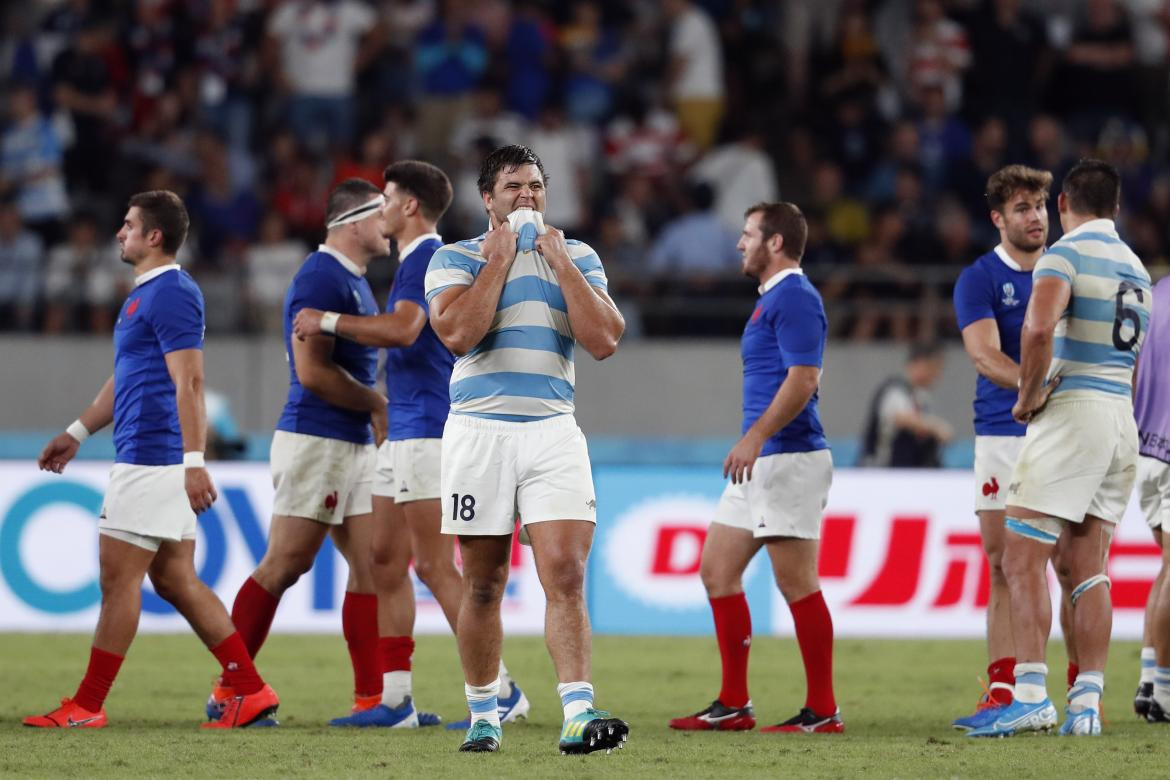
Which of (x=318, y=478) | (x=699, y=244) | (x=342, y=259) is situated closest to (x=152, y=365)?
(x=318, y=478)

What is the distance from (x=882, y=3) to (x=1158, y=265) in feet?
16.3

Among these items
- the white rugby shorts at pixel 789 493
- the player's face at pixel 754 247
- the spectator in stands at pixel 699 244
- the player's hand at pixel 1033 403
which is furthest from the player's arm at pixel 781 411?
the spectator in stands at pixel 699 244

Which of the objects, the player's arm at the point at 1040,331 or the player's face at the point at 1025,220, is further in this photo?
the player's face at the point at 1025,220

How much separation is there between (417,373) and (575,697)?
2.18 meters

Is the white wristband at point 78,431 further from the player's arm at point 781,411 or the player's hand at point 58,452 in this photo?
the player's arm at point 781,411

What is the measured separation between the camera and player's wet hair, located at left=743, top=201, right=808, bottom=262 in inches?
325

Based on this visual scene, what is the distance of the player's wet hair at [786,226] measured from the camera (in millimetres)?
8250

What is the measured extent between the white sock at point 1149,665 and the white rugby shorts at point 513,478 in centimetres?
321

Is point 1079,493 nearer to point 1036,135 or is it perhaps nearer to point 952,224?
point 952,224

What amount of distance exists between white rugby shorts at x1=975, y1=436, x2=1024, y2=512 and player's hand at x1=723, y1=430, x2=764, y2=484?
45.4 inches

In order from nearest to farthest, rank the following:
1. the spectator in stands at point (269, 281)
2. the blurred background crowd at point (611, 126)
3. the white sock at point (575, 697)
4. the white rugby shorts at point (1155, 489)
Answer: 1. the white sock at point (575, 697)
2. the white rugby shorts at point (1155, 489)
3. the spectator in stands at point (269, 281)
4. the blurred background crowd at point (611, 126)

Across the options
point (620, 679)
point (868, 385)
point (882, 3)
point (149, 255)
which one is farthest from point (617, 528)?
point (882, 3)

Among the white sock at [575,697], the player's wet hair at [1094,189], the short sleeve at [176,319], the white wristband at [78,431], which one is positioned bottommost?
the white sock at [575,697]

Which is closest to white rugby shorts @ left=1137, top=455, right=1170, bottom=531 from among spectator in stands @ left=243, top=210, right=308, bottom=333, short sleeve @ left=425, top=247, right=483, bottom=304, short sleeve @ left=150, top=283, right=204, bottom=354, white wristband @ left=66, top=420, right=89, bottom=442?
short sleeve @ left=425, top=247, right=483, bottom=304
